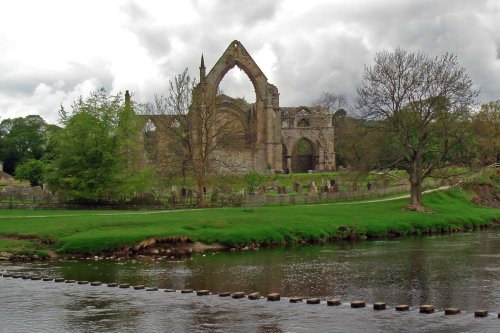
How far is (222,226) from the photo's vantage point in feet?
130

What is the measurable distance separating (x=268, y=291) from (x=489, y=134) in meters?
67.4

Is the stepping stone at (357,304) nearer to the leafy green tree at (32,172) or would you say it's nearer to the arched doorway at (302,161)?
the leafy green tree at (32,172)

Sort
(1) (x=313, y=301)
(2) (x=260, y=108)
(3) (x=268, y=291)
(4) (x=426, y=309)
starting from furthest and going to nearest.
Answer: (2) (x=260, y=108) → (3) (x=268, y=291) → (1) (x=313, y=301) → (4) (x=426, y=309)

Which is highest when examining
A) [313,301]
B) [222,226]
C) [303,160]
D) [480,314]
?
[303,160]

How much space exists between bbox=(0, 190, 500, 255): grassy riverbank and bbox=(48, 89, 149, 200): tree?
14.3 ft

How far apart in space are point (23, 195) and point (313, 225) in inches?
1005

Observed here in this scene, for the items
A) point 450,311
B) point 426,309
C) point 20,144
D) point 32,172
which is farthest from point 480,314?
point 20,144

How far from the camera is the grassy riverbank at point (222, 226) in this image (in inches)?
1334

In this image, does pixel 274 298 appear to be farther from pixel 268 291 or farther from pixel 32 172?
pixel 32 172

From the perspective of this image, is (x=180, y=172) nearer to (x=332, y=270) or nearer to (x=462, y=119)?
(x=462, y=119)

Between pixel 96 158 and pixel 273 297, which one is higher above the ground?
pixel 96 158

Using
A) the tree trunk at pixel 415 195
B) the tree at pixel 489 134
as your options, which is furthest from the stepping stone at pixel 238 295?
the tree at pixel 489 134

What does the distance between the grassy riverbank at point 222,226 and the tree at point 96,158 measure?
14.3 feet

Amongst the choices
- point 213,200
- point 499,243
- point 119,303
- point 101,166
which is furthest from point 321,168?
point 119,303
